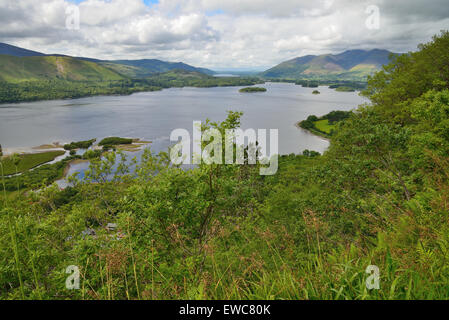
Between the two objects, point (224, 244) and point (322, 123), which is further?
point (322, 123)

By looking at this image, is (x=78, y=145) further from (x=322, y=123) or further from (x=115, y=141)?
(x=322, y=123)

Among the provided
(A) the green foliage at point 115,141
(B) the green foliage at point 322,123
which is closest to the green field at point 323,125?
(B) the green foliage at point 322,123

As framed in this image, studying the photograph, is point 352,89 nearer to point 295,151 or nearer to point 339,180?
point 295,151

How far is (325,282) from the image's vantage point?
226cm

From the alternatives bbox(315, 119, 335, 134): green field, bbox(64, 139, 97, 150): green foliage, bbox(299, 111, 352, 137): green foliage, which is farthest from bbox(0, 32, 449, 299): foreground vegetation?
bbox(315, 119, 335, 134): green field

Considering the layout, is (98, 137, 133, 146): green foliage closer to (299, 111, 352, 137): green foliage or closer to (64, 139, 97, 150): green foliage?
(64, 139, 97, 150): green foliage

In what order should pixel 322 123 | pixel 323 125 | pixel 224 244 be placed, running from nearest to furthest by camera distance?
pixel 224 244 → pixel 323 125 → pixel 322 123

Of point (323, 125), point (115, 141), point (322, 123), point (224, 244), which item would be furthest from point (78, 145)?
point (322, 123)

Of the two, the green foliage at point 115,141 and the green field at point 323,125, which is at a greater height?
the green field at point 323,125

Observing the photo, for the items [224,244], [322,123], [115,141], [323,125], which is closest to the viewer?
[224,244]

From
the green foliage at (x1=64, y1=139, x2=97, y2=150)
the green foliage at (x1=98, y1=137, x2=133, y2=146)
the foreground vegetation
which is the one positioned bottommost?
the green foliage at (x1=64, y1=139, x2=97, y2=150)

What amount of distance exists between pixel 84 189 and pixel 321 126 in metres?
71.1

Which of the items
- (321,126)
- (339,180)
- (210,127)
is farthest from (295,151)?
(210,127)

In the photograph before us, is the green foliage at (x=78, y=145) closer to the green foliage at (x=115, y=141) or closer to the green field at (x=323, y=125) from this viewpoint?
the green foliage at (x=115, y=141)
